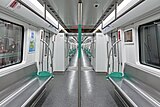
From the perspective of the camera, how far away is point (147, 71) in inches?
87.3

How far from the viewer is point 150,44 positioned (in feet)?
7.91

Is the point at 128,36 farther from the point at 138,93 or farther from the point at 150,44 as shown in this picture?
the point at 138,93

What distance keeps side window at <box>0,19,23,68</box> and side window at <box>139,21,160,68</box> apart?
3.01 meters

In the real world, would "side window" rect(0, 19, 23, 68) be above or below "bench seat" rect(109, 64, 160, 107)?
above

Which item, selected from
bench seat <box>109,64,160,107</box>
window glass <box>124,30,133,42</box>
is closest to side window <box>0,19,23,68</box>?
bench seat <box>109,64,160,107</box>

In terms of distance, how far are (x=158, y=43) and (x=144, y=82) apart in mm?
853

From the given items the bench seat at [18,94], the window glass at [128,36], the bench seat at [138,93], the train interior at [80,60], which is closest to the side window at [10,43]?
the train interior at [80,60]

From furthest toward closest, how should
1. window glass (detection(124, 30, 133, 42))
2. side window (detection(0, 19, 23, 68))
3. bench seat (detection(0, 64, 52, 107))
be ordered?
window glass (detection(124, 30, 133, 42)), side window (detection(0, 19, 23, 68)), bench seat (detection(0, 64, 52, 107))

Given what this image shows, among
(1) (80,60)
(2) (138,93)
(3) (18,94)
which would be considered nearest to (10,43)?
(3) (18,94)

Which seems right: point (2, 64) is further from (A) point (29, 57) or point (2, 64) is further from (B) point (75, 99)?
(B) point (75, 99)

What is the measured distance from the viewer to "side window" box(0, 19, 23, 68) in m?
2.17

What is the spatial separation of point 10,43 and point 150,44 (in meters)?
3.13

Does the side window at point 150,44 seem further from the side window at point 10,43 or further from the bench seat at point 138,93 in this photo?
the side window at point 10,43

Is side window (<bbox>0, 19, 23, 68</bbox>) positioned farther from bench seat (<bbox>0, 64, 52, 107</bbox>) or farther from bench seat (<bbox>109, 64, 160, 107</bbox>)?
bench seat (<bbox>109, 64, 160, 107</bbox>)
